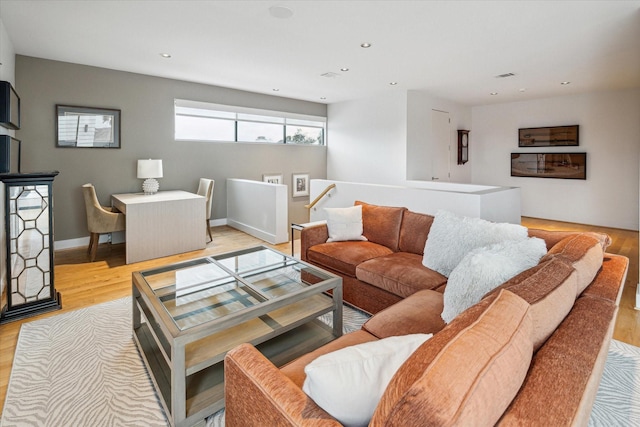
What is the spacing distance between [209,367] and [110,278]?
236 cm

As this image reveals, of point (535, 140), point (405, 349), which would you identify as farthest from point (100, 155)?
point (535, 140)

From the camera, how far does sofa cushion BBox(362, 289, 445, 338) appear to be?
63.6 inches

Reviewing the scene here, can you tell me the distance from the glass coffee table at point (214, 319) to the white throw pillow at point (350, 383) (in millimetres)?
890

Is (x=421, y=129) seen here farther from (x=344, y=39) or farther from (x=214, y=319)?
(x=214, y=319)

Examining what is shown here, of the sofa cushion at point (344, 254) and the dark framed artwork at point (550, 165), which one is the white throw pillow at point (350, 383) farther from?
the dark framed artwork at point (550, 165)

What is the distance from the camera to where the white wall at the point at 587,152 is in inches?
239

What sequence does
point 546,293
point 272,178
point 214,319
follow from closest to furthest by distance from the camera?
point 546,293
point 214,319
point 272,178

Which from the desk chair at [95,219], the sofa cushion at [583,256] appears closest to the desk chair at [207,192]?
the desk chair at [95,219]

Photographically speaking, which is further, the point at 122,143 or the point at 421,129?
the point at 421,129

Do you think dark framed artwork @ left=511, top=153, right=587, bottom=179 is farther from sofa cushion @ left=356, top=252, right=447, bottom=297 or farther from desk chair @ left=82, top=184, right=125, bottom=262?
desk chair @ left=82, top=184, right=125, bottom=262

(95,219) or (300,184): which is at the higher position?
(300,184)

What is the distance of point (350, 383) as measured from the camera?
0.85 meters

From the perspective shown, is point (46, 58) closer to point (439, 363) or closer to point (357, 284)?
point (357, 284)

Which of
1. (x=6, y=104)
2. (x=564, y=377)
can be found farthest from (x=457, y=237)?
(x=6, y=104)
